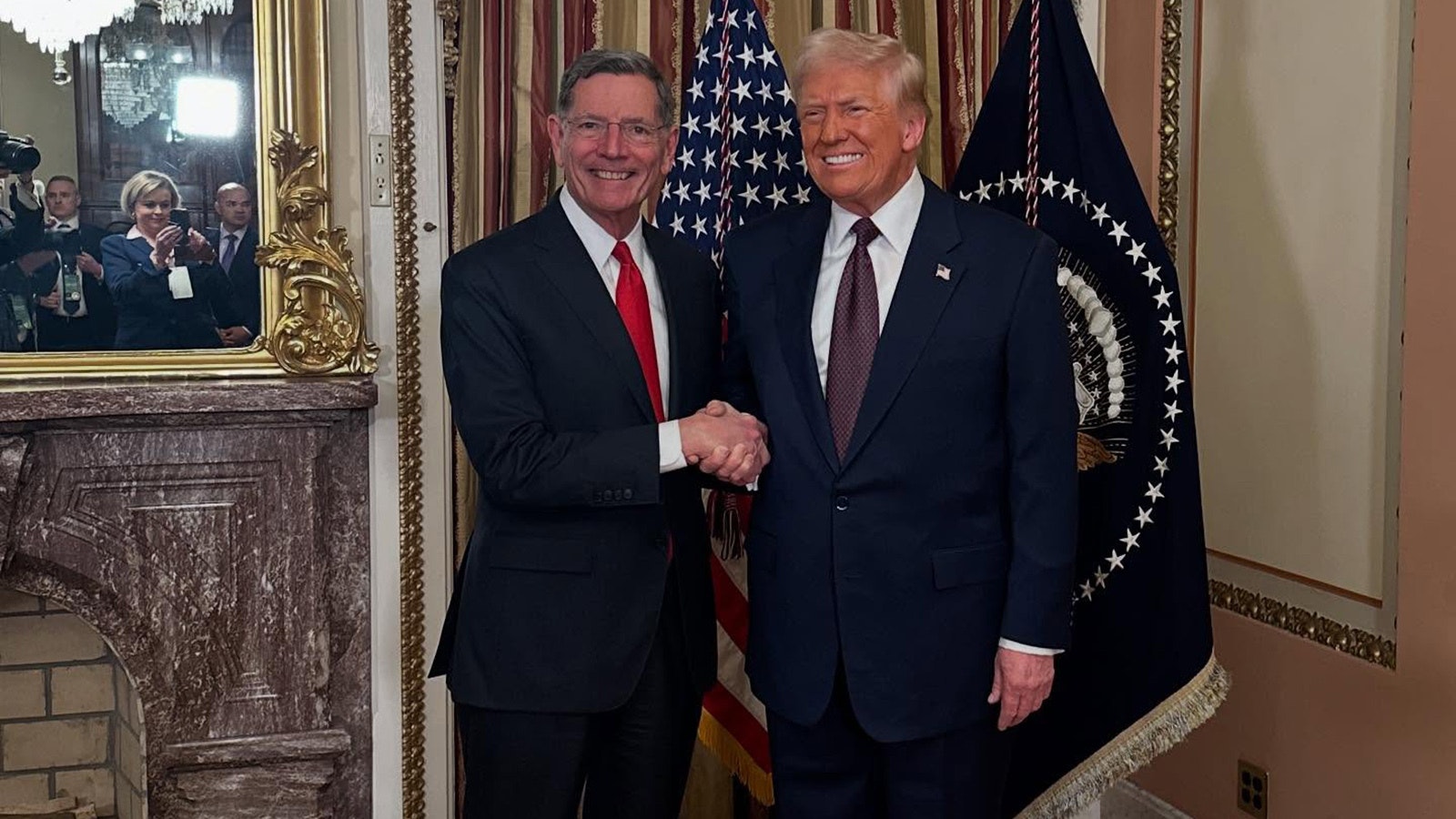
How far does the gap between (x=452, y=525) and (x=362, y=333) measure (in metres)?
0.51

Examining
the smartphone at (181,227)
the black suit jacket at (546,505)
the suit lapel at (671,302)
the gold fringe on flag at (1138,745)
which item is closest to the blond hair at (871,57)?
the suit lapel at (671,302)

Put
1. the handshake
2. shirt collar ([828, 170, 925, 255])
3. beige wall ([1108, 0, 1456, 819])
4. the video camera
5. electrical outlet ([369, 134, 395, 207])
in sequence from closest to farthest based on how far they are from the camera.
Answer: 1. the handshake
2. shirt collar ([828, 170, 925, 255])
3. beige wall ([1108, 0, 1456, 819])
4. the video camera
5. electrical outlet ([369, 134, 395, 207])

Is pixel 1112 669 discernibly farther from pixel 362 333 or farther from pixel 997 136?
pixel 362 333

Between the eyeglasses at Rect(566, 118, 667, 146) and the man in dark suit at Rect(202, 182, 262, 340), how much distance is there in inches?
44.1

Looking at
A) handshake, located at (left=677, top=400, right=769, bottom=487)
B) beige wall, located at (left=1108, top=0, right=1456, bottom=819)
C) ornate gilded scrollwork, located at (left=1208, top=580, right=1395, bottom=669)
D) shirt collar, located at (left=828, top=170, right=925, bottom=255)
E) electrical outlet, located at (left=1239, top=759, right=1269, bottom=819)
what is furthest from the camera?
electrical outlet, located at (left=1239, top=759, right=1269, bottom=819)

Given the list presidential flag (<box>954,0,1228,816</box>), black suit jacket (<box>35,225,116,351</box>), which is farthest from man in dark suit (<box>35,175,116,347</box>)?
presidential flag (<box>954,0,1228,816</box>)

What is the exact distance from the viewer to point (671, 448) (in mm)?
1850

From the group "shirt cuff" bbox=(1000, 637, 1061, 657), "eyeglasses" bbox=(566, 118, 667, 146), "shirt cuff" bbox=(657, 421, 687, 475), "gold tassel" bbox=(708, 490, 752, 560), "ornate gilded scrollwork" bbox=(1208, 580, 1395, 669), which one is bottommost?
"ornate gilded scrollwork" bbox=(1208, 580, 1395, 669)

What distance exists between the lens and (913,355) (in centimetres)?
183

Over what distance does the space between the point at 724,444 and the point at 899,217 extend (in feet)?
1.46

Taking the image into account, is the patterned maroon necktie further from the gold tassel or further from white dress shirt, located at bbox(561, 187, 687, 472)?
the gold tassel

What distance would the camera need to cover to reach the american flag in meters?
2.70

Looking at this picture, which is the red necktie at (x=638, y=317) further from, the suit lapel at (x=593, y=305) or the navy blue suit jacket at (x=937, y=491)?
the navy blue suit jacket at (x=937, y=491)

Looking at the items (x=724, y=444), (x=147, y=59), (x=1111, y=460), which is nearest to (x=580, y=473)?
(x=724, y=444)
